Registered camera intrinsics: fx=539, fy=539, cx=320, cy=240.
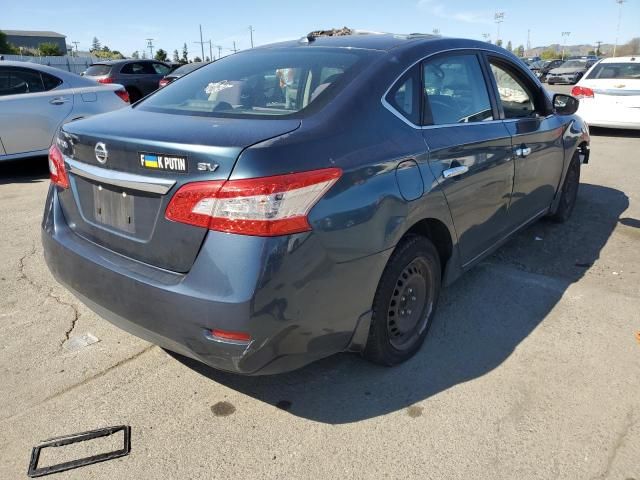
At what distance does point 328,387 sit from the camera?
275 centimetres

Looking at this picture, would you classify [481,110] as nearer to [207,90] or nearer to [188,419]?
[207,90]

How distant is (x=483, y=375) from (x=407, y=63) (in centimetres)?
168

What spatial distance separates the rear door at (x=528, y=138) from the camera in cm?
368

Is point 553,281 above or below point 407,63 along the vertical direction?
below

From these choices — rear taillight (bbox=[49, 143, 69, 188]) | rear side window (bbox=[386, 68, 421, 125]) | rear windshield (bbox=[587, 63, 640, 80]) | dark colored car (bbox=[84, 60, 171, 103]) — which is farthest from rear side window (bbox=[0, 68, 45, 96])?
rear windshield (bbox=[587, 63, 640, 80])

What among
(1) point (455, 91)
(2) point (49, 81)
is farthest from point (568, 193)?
(2) point (49, 81)

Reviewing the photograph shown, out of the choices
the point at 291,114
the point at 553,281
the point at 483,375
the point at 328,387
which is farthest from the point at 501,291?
the point at 291,114

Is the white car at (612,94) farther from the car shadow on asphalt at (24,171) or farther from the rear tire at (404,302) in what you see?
the car shadow on asphalt at (24,171)

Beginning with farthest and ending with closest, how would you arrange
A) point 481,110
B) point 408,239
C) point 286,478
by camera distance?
point 481,110, point 408,239, point 286,478

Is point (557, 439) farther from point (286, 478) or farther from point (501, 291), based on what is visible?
point (501, 291)

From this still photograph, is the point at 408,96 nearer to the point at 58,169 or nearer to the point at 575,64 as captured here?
the point at 58,169

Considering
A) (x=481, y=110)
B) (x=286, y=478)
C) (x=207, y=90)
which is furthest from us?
(x=481, y=110)

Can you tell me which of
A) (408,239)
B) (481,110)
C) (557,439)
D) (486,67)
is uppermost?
(486,67)

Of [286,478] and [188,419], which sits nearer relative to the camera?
[286,478]
